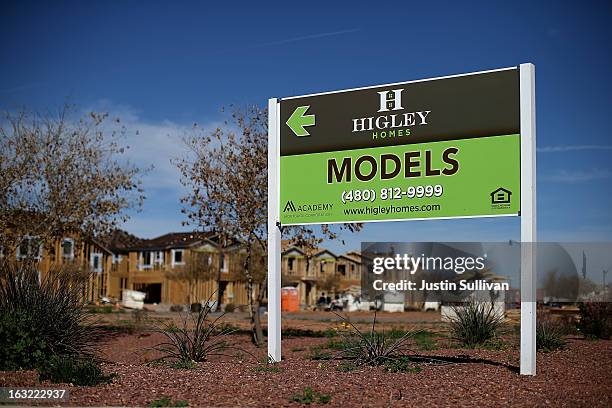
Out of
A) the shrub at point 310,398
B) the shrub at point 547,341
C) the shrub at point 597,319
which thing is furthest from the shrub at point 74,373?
the shrub at point 597,319

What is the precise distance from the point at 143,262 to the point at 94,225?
4841cm

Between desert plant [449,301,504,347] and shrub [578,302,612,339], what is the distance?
430 cm

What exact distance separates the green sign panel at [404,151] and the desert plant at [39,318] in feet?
13.0

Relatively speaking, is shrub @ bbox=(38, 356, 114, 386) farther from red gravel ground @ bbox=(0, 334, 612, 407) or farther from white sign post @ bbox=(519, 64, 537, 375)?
white sign post @ bbox=(519, 64, 537, 375)

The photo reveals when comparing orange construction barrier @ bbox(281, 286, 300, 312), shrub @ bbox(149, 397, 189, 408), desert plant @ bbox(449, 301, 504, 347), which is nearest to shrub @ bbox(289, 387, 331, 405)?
shrub @ bbox(149, 397, 189, 408)

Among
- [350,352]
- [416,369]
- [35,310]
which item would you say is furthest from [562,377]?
[35,310]

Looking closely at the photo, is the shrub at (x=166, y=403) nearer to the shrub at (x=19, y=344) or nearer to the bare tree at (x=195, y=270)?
the shrub at (x=19, y=344)

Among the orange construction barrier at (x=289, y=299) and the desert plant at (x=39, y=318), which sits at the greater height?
the desert plant at (x=39, y=318)

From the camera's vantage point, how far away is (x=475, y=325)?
16.5 metres

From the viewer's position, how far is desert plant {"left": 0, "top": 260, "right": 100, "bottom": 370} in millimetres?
12023

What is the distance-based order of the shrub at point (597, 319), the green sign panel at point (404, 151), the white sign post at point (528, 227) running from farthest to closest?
the shrub at point (597, 319)
the green sign panel at point (404, 151)
the white sign post at point (528, 227)

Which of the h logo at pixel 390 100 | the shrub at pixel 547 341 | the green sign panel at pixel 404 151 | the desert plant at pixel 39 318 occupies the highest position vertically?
the h logo at pixel 390 100

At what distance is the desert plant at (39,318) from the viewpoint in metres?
12.0

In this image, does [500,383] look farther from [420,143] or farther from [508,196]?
[420,143]
